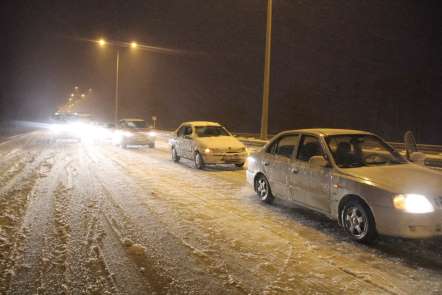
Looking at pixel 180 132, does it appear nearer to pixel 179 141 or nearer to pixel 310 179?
pixel 179 141

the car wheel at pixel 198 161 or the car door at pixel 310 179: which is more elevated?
the car door at pixel 310 179

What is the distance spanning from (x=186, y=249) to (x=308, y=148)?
9.81 feet

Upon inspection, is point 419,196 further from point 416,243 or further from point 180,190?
point 180,190

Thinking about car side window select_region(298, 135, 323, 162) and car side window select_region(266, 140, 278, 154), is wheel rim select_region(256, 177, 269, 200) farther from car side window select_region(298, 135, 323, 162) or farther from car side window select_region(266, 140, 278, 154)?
car side window select_region(298, 135, 323, 162)

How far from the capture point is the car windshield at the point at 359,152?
22.9ft

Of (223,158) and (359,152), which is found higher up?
(359,152)

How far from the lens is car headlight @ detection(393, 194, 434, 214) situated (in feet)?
18.6

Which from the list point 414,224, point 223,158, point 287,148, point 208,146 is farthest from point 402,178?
point 208,146

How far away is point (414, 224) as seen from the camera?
5.65 metres

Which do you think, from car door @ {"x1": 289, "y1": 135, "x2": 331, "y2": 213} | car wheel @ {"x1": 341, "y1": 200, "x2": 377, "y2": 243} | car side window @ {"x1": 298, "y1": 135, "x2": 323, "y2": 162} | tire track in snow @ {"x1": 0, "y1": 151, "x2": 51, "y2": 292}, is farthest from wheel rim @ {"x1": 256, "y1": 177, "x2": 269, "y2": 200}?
tire track in snow @ {"x1": 0, "y1": 151, "x2": 51, "y2": 292}

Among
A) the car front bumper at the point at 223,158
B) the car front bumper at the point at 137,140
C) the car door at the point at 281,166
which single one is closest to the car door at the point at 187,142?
the car front bumper at the point at 223,158

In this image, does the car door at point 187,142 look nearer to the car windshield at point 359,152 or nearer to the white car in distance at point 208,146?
the white car in distance at point 208,146

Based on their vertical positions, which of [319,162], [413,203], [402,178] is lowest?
[413,203]

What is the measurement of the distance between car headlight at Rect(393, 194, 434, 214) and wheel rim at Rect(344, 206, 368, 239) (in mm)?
558
